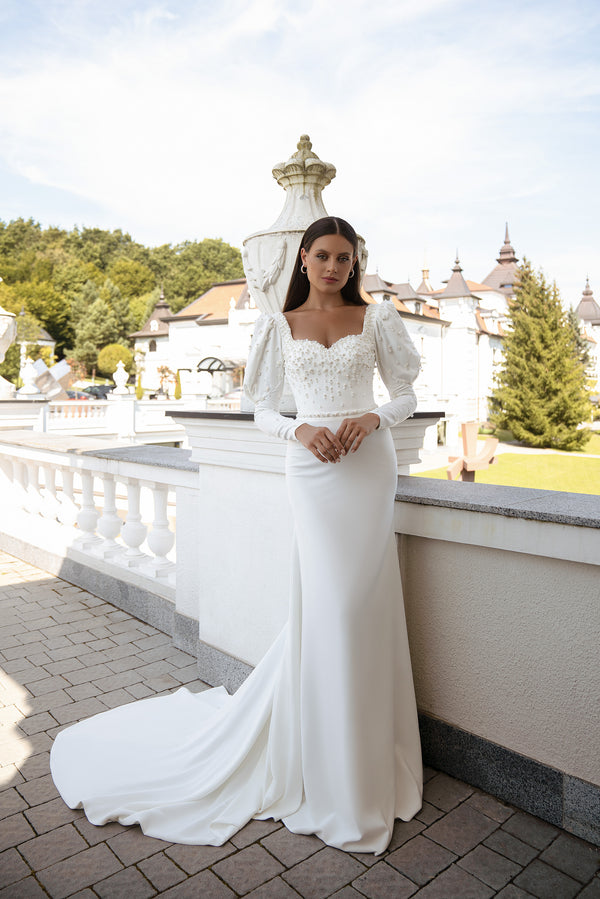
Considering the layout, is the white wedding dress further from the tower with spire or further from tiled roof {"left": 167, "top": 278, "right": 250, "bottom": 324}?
the tower with spire

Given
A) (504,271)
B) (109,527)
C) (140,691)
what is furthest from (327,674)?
(504,271)

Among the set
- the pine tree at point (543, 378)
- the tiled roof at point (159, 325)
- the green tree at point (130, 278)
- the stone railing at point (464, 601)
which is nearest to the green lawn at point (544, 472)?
the pine tree at point (543, 378)

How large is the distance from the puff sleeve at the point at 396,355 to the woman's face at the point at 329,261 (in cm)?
19

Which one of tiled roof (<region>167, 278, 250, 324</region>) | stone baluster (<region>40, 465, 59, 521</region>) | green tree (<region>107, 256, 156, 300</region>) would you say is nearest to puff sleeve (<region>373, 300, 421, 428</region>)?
stone baluster (<region>40, 465, 59, 521</region>)

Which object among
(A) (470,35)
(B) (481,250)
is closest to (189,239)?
(B) (481,250)

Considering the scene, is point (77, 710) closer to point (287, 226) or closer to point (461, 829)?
point (461, 829)

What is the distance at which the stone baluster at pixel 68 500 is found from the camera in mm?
5296

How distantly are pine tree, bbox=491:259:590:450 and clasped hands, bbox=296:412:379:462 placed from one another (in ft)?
102

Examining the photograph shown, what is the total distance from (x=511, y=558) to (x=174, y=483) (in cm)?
213

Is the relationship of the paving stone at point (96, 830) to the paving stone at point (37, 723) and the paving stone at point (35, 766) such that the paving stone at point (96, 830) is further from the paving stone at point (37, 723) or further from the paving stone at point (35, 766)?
the paving stone at point (37, 723)

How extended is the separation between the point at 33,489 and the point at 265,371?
421 centimetres

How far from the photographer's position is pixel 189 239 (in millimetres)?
78000

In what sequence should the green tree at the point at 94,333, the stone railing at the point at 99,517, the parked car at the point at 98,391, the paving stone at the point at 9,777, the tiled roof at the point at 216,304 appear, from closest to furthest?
the paving stone at the point at 9,777
the stone railing at the point at 99,517
the parked car at the point at 98,391
the tiled roof at the point at 216,304
the green tree at the point at 94,333

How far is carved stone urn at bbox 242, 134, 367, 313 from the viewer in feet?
10.9
